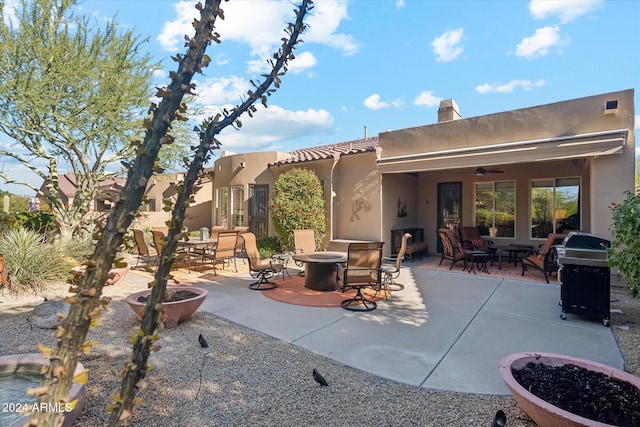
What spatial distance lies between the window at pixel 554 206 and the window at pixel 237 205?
1122cm

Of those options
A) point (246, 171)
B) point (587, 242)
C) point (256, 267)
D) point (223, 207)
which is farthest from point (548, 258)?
point (223, 207)

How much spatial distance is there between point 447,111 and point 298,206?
620 cm

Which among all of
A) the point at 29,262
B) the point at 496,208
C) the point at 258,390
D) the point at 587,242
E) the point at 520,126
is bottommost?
the point at 258,390

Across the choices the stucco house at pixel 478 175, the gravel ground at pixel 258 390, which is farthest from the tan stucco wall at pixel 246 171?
the gravel ground at pixel 258 390

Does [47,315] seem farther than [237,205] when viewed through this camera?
No

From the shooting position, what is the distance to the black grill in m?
5.11

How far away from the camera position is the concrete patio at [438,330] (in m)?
3.76

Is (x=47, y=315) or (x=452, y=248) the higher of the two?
→ (x=452, y=248)

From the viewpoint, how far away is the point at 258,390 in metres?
3.26

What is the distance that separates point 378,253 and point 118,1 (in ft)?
17.1

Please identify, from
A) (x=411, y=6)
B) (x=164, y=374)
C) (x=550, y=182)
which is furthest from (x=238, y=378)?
(x=550, y=182)

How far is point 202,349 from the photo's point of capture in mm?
4246

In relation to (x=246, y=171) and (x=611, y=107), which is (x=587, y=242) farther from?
(x=246, y=171)

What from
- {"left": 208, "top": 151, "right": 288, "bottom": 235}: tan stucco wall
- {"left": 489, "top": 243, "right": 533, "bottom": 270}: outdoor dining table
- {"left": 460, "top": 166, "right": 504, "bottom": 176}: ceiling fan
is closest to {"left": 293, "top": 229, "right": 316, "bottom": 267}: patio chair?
{"left": 208, "top": 151, "right": 288, "bottom": 235}: tan stucco wall
